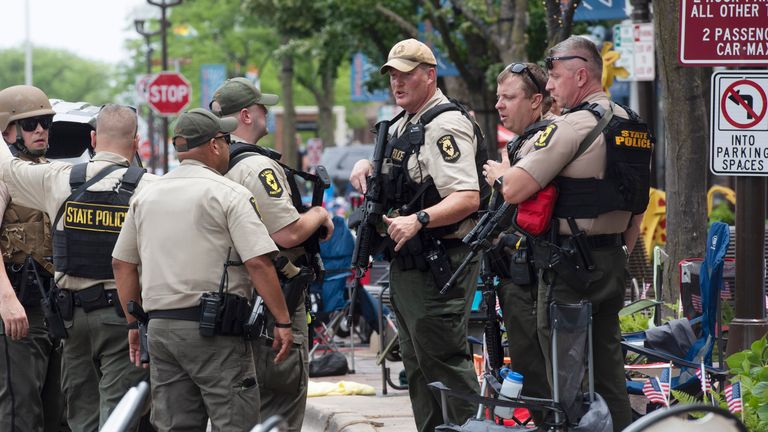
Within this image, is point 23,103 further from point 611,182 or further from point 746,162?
point 746,162

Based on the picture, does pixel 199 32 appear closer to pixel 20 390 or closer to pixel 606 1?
pixel 606 1

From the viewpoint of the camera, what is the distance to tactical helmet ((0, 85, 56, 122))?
6.80 meters

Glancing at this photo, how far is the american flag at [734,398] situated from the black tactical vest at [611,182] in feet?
3.66

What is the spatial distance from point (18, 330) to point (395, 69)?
2334 mm

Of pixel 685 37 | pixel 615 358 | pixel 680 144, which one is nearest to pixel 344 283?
pixel 680 144

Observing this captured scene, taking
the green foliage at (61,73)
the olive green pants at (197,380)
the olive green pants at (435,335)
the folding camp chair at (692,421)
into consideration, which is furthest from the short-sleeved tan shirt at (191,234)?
the green foliage at (61,73)

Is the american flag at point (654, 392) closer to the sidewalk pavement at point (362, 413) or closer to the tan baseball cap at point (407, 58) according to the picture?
the sidewalk pavement at point (362, 413)

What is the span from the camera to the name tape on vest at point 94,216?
6.28 m

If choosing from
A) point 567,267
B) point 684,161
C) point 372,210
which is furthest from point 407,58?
point 684,161

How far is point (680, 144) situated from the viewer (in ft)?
31.6

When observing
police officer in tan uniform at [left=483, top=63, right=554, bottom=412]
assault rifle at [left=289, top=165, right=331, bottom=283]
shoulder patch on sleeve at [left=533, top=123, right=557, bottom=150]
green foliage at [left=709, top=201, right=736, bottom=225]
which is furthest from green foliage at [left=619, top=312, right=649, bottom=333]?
green foliage at [left=709, top=201, right=736, bottom=225]

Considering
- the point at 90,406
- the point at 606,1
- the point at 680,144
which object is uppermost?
the point at 606,1

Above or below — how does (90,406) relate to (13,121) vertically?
below

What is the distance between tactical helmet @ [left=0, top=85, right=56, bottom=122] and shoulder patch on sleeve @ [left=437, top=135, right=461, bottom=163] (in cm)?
216
